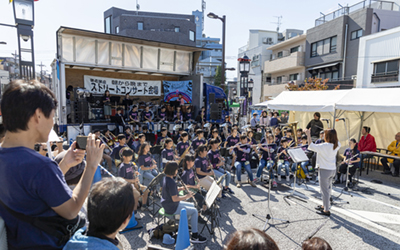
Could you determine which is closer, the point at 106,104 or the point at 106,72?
the point at 106,104

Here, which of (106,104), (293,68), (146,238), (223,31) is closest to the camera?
(146,238)

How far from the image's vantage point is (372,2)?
67.7ft

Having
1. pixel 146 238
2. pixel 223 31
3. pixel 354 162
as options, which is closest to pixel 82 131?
pixel 146 238

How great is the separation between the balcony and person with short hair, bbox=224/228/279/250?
28715 millimetres

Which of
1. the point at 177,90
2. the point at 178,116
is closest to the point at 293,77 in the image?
the point at 177,90

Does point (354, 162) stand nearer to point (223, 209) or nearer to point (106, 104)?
point (223, 209)

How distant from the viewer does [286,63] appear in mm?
28297

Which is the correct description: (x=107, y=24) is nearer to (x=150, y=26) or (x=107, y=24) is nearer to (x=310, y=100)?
(x=150, y=26)

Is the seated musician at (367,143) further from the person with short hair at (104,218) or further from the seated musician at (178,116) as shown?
the person with short hair at (104,218)

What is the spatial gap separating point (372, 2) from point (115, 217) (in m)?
27.4

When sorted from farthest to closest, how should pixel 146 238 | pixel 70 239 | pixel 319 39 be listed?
1. pixel 319 39
2. pixel 146 238
3. pixel 70 239

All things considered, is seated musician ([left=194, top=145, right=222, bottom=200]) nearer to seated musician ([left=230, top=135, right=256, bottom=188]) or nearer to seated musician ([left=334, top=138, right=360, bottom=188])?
seated musician ([left=230, top=135, right=256, bottom=188])

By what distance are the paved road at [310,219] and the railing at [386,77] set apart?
14.6m

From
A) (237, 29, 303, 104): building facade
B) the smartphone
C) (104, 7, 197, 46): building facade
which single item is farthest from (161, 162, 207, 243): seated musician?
(237, 29, 303, 104): building facade
